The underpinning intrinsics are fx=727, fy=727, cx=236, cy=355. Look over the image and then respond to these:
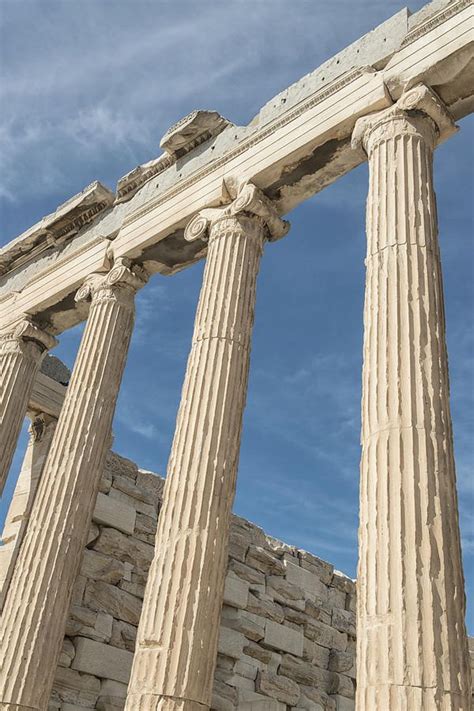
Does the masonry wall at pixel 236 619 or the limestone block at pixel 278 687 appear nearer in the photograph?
the masonry wall at pixel 236 619

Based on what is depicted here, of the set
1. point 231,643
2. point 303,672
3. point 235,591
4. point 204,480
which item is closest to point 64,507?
point 204,480

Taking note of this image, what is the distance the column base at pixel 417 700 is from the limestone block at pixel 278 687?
12483mm

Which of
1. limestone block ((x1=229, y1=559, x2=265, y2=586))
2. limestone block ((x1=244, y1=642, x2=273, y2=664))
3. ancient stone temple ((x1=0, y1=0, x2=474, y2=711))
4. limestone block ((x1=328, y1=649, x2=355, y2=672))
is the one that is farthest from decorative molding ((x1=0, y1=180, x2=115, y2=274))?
limestone block ((x1=328, y1=649, x2=355, y2=672))

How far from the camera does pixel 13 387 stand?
1912 centimetres

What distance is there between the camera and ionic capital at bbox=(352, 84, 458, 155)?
1276cm

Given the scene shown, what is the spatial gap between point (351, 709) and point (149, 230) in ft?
48.5

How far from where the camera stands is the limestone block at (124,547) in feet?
61.8

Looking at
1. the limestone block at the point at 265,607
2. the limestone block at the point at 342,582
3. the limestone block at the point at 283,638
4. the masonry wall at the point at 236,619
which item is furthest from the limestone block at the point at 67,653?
the limestone block at the point at 342,582

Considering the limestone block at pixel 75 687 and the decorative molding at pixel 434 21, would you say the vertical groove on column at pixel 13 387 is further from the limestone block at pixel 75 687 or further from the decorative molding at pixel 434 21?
the decorative molding at pixel 434 21

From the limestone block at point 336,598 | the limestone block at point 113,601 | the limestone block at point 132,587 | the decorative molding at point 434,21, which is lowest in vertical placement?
the limestone block at point 113,601

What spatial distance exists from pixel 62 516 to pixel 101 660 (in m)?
4.97

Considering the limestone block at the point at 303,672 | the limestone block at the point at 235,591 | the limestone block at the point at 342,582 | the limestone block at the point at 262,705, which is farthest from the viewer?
the limestone block at the point at 342,582

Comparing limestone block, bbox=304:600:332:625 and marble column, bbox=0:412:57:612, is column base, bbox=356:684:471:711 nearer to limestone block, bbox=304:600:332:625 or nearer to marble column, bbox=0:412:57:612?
marble column, bbox=0:412:57:612

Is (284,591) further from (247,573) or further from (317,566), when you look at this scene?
(317,566)
